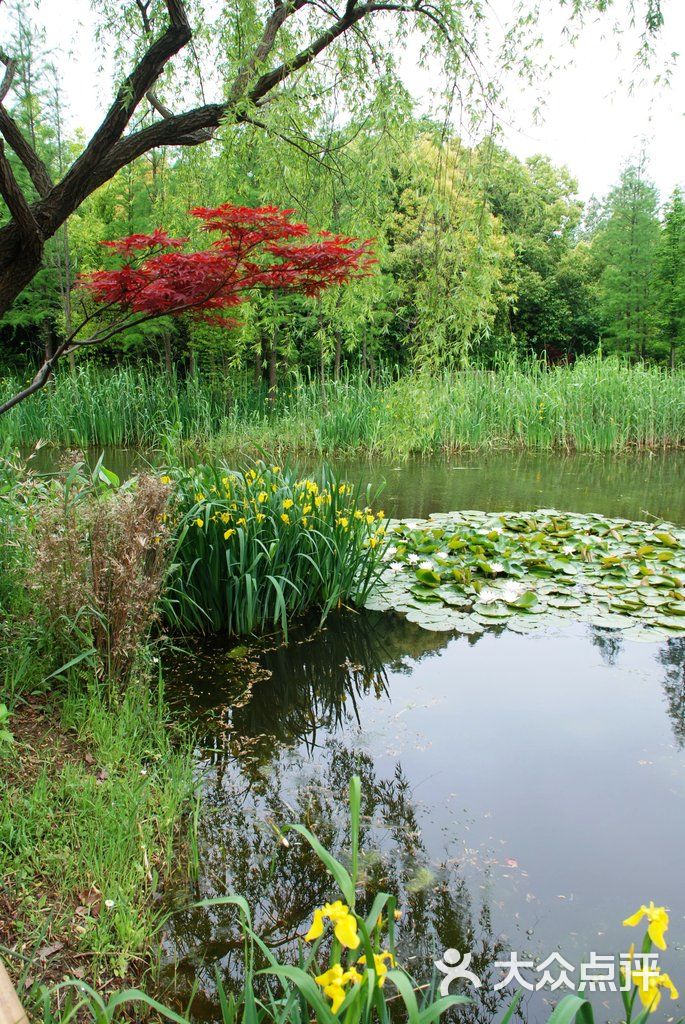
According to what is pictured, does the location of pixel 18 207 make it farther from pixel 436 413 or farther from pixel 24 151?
pixel 436 413

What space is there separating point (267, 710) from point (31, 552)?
3.46ft

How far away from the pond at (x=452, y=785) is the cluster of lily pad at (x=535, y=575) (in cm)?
11

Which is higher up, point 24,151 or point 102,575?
point 24,151

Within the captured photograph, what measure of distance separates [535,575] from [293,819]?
2391 millimetres

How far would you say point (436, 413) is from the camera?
28.8 feet

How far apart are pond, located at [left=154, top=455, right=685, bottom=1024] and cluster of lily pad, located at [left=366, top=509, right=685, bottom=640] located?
4.5 inches

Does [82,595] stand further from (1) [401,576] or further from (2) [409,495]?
(2) [409,495]

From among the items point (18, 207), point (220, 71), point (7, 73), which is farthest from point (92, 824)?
point (220, 71)

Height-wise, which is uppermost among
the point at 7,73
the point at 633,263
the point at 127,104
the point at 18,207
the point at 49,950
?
the point at 633,263

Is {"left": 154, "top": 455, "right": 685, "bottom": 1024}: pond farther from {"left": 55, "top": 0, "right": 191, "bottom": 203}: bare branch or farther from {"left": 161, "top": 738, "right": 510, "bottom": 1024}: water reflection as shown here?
{"left": 55, "top": 0, "right": 191, "bottom": 203}: bare branch

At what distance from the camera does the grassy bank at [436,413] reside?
8820mm

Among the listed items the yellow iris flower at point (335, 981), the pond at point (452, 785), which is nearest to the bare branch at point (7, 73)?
the pond at point (452, 785)

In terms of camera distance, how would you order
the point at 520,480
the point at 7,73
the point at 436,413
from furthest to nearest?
the point at 436,413 → the point at 520,480 → the point at 7,73

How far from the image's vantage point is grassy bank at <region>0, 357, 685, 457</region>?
28.9 ft
